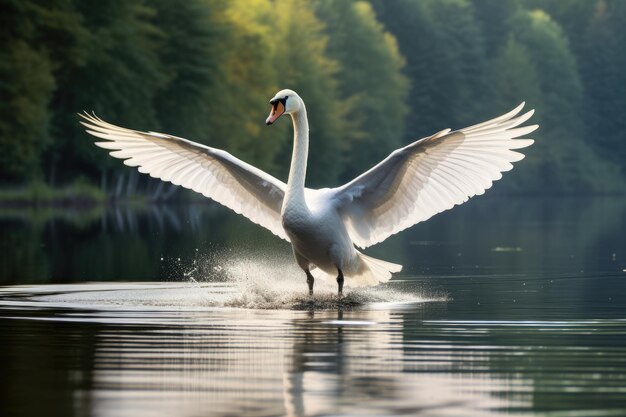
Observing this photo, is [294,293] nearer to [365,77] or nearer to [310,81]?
[310,81]

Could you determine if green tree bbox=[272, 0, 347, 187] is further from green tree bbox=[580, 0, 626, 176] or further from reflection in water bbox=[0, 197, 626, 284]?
green tree bbox=[580, 0, 626, 176]

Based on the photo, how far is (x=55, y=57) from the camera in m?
51.9

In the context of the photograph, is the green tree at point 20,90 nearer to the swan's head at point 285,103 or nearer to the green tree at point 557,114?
the swan's head at point 285,103

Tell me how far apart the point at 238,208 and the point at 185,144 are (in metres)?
0.86

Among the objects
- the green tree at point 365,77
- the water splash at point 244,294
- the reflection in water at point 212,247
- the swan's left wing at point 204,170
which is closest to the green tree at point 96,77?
the reflection in water at point 212,247

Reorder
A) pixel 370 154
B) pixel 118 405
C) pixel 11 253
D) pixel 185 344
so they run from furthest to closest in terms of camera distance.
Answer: pixel 370 154 → pixel 11 253 → pixel 185 344 → pixel 118 405

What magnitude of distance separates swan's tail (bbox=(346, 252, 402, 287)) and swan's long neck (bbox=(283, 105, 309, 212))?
3.86ft

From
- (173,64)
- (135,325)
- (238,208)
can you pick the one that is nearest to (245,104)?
(173,64)

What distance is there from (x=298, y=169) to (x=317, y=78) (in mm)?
62891

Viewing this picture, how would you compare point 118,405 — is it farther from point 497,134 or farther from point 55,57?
point 55,57

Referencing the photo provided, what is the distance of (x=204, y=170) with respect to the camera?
54.4 feet

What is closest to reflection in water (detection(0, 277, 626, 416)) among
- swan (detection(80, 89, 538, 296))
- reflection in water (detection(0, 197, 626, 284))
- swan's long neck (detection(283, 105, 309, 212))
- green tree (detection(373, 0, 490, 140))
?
swan (detection(80, 89, 538, 296))

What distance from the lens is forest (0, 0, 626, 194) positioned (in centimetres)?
5112

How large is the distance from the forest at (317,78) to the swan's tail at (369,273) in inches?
1286
